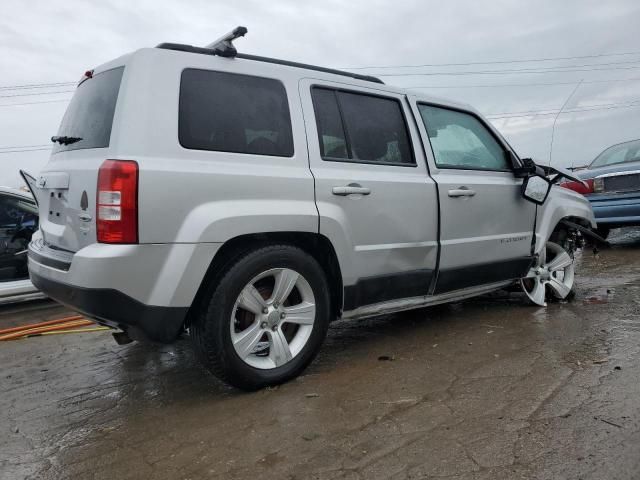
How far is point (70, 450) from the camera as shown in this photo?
8.60 feet

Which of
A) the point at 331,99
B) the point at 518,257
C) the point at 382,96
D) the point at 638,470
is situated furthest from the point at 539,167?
the point at 638,470

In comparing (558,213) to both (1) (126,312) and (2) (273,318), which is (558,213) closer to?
(2) (273,318)

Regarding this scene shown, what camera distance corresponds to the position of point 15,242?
5785 millimetres

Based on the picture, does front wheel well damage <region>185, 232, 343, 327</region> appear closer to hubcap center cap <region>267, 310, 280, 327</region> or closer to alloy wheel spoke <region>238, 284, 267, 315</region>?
alloy wheel spoke <region>238, 284, 267, 315</region>

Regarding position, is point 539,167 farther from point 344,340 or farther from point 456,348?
point 344,340

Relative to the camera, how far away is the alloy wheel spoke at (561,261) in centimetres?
505

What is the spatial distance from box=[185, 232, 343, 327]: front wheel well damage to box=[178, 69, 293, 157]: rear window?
50 cm

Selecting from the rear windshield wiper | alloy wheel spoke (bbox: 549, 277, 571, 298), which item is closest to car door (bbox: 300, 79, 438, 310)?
the rear windshield wiper

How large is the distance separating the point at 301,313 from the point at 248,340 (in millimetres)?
377

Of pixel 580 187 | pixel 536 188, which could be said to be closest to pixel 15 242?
pixel 536 188

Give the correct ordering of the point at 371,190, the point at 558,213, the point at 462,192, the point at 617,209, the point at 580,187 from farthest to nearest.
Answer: the point at 580,187 < the point at 617,209 < the point at 558,213 < the point at 462,192 < the point at 371,190

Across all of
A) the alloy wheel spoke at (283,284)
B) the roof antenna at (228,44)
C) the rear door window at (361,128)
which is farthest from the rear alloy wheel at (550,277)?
the roof antenna at (228,44)

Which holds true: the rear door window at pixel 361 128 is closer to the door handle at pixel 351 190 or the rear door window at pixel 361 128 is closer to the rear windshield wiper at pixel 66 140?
the door handle at pixel 351 190

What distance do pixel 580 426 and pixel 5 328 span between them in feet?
16.7
